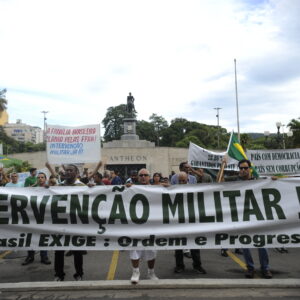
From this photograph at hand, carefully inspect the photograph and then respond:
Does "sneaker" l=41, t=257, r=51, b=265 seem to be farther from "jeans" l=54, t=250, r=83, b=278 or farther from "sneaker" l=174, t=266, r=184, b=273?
"sneaker" l=174, t=266, r=184, b=273

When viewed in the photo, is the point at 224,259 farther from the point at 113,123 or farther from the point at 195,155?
→ the point at 113,123

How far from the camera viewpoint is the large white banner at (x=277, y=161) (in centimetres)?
934

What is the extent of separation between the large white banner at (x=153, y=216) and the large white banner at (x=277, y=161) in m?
4.20

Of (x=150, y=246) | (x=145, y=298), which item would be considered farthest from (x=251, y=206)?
(x=145, y=298)

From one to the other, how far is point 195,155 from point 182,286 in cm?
491

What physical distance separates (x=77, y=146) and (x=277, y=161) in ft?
17.0

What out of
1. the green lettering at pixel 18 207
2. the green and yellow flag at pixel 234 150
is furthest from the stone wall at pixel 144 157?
the green lettering at pixel 18 207

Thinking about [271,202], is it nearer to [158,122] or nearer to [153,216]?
[153,216]

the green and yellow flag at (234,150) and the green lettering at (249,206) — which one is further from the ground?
the green and yellow flag at (234,150)

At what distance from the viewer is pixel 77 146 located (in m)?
8.24

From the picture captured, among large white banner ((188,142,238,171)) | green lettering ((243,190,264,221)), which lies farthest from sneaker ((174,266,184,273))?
large white banner ((188,142,238,171))

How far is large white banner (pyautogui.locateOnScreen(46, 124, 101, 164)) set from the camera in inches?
322

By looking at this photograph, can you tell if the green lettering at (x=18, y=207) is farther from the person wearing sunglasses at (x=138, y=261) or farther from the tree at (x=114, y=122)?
the tree at (x=114, y=122)

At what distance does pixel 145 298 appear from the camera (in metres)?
4.51
